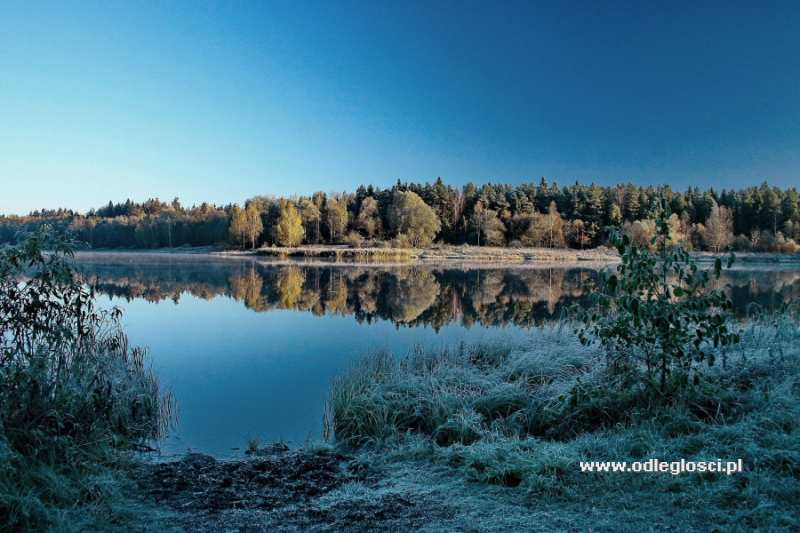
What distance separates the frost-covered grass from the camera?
443cm

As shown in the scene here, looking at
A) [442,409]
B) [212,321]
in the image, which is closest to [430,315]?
[212,321]

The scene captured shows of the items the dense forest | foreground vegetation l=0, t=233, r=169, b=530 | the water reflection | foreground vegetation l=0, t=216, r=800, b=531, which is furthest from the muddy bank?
the dense forest

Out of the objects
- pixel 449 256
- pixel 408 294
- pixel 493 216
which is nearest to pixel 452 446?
pixel 408 294

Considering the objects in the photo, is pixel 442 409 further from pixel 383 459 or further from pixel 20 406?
pixel 20 406

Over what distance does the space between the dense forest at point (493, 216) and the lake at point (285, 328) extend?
4334 cm

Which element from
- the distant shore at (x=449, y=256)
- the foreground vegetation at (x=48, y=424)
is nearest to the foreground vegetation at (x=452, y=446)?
the foreground vegetation at (x=48, y=424)

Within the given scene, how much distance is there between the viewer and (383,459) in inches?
248

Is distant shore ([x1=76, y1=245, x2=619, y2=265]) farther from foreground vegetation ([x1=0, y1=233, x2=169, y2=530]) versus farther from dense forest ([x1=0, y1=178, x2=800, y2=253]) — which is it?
foreground vegetation ([x1=0, y1=233, x2=169, y2=530])

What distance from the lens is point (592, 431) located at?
6.75 meters

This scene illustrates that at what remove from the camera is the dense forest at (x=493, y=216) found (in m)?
78.2

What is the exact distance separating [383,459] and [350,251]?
2571 inches

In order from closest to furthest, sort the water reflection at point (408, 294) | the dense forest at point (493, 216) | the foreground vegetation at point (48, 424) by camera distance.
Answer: the foreground vegetation at point (48, 424) → the water reflection at point (408, 294) → the dense forest at point (493, 216)

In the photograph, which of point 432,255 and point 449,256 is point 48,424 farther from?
point 449,256

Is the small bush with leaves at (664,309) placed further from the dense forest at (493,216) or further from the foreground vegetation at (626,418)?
the dense forest at (493,216)
